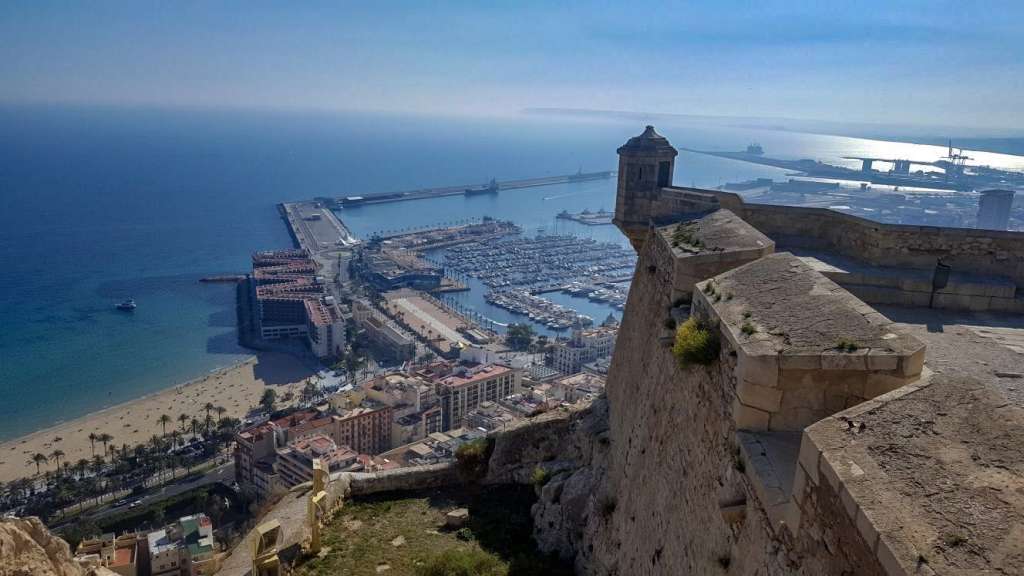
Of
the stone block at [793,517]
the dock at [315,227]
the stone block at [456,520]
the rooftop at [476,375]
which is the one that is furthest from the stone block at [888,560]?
the dock at [315,227]

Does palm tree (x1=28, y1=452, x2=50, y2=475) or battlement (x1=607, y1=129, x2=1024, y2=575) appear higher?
battlement (x1=607, y1=129, x2=1024, y2=575)

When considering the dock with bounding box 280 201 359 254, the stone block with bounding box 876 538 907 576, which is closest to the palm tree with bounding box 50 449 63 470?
the stone block with bounding box 876 538 907 576

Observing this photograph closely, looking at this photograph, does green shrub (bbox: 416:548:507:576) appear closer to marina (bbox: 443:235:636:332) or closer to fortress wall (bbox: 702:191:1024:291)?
fortress wall (bbox: 702:191:1024:291)

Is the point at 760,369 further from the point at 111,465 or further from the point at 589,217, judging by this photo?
the point at 589,217

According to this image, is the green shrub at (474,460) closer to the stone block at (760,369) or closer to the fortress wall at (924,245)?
the fortress wall at (924,245)

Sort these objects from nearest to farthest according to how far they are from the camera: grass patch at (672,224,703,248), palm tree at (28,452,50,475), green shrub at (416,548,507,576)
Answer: green shrub at (416,548,507,576), grass patch at (672,224,703,248), palm tree at (28,452,50,475)

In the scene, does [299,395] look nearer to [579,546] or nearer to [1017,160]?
[579,546]
